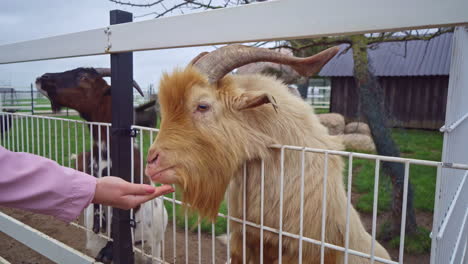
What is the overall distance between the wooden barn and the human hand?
11.4 m

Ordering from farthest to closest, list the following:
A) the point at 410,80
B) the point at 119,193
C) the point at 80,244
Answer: the point at 410,80
the point at 80,244
the point at 119,193

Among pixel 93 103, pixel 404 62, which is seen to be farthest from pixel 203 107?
pixel 404 62

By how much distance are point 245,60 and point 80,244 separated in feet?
12.8

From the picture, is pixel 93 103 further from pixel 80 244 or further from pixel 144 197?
pixel 80 244

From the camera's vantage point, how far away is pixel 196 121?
1.79 meters

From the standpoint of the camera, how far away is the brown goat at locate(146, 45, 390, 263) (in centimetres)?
173

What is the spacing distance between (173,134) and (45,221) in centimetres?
449

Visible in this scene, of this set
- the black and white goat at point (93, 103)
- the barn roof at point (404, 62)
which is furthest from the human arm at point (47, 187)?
the barn roof at point (404, 62)

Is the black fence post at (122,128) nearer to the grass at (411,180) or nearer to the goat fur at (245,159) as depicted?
the goat fur at (245,159)

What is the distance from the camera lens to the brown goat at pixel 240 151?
1.73m

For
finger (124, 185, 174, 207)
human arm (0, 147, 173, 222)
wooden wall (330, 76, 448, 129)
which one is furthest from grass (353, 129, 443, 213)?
wooden wall (330, 76, 448, 129)

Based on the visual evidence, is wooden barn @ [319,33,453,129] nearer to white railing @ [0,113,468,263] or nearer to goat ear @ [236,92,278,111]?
white railing @ [0,113,468,263]

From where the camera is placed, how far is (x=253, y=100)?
168cm

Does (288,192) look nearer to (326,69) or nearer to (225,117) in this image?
(225,117)
